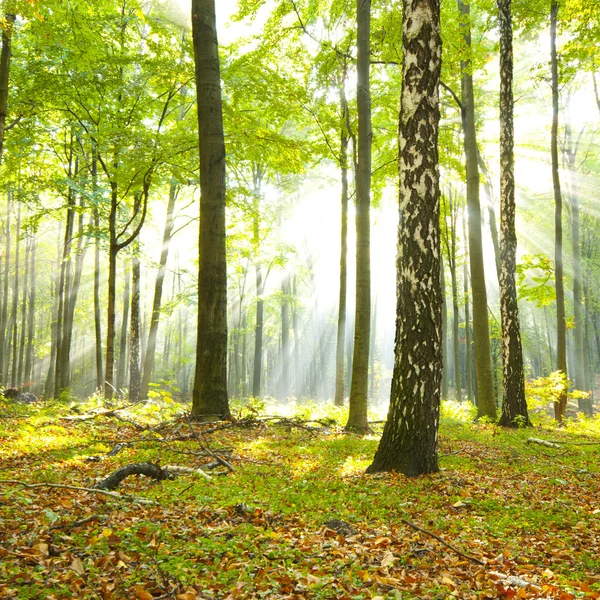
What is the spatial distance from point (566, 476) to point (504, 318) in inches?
200

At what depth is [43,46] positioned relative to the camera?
33.2 feet

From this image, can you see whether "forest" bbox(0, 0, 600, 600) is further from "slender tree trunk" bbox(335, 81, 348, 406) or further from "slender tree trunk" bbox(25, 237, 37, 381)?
"slender tree trunk" bbox(25, 237, 37, 381)

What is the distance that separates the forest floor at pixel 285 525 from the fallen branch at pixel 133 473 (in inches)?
4.5

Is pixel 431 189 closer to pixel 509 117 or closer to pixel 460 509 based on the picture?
pixel 460 509

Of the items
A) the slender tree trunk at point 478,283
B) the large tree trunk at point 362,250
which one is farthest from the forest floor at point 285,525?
the slender tree trunk at point 478,283

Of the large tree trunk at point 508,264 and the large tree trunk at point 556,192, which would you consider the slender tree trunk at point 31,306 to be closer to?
the large tree trunk at point 508,264

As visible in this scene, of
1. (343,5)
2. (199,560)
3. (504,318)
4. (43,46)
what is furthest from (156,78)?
(199,560)

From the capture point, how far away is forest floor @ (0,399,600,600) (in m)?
2.70

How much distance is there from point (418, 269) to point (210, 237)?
4.25 m

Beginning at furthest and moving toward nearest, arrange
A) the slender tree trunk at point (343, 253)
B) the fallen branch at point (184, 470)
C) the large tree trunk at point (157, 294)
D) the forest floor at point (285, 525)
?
the large tree trunk at point (157, 294), the slender tree trunk at point (343, 253), the fallen branch at point (184, 470), the forest floor at point (285, 525)

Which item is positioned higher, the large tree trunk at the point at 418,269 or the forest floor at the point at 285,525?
the large tree trunk at the point at 418,269

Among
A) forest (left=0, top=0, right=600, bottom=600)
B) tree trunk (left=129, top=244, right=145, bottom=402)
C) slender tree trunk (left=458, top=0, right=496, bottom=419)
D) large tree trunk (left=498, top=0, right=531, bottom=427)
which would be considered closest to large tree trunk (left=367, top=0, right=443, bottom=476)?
forest (left=0, top=0, right=600, bottom=600)

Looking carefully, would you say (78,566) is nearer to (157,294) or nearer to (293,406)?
(157,294)

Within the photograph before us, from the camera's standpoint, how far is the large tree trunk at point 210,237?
7.82 meters
